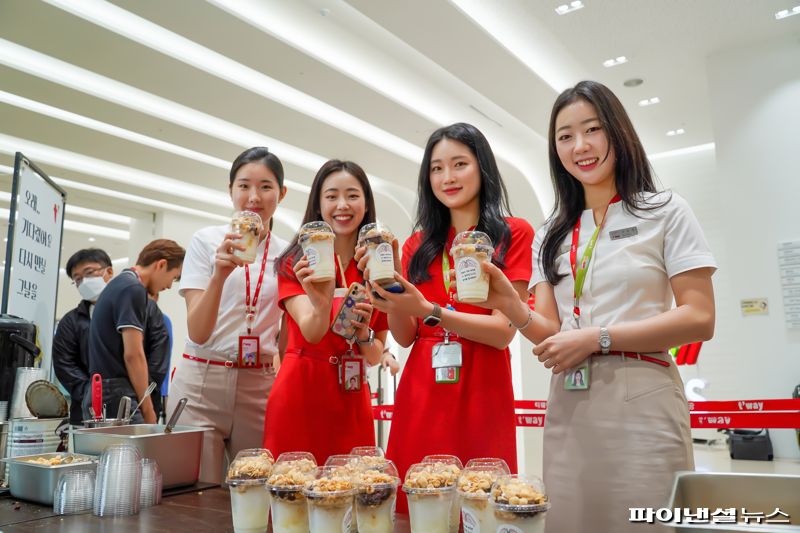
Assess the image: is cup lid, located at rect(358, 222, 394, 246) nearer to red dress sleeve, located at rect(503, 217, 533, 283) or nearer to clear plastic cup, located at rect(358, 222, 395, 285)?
clear plastic cup, located at rect(358, 222, 395, 285)

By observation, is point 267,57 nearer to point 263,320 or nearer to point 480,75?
point 480,75

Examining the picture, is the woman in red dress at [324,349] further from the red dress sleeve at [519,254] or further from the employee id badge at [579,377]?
the employee id badge at [579,377]

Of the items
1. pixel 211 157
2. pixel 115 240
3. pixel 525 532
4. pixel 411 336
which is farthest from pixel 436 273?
pixel 115 240

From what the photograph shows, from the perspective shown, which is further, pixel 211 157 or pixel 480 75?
pixel 211 157

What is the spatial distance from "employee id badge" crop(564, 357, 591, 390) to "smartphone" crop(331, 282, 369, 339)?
0.72 meters

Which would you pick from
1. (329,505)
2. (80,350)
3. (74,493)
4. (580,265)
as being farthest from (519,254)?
(80,350)

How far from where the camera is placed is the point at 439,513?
45.2 inches

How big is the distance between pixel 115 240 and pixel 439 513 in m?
13.5

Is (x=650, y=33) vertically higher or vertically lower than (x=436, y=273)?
higher

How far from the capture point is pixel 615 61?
6.62 meters

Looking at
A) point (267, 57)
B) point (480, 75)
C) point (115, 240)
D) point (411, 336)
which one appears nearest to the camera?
point (411, 336)

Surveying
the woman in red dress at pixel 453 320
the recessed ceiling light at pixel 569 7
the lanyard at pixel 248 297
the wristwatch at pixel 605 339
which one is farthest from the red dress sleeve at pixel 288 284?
the recessed ceiling light at pixel 569 7

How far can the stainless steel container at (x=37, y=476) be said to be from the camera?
1.58 m

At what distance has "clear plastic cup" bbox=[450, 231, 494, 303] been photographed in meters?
1.51
